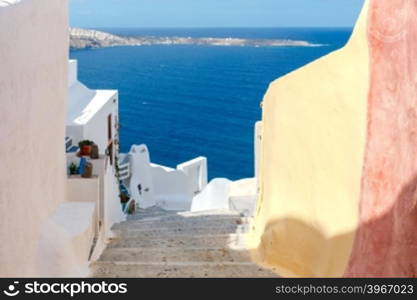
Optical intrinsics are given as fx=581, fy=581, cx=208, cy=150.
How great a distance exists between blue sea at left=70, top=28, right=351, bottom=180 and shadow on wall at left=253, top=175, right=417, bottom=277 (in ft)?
88.6

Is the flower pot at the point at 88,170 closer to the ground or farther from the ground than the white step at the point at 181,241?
farther from the ground

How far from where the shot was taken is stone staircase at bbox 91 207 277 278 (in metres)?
6.12

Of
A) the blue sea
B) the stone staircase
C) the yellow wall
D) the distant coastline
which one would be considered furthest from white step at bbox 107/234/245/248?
the distant coastline

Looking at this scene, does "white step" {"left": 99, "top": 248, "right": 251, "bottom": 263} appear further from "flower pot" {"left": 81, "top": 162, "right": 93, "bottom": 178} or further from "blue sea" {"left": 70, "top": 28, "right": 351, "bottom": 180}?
"blue sea" {"left": 70, "top": 28, "right": 351, "bottom": 180}

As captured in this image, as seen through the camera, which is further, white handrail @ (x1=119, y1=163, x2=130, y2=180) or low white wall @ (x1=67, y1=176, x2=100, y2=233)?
white handrail @ (x1=119, y1=163, x2=130, y2=180)

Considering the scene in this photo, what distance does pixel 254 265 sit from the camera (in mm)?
6699

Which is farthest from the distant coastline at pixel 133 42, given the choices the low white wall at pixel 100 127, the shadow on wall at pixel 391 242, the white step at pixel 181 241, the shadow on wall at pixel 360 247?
the shadow on wall at pixel 391 242

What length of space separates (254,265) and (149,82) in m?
68.8

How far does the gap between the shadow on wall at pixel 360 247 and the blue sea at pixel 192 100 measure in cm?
2701

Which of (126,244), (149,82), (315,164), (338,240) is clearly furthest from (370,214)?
(149,82)

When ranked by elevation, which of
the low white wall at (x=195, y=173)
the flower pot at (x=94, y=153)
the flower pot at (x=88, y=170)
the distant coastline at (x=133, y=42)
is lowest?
the low white wall at (x=195, y=173)

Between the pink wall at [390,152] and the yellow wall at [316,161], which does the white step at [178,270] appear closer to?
the yellow wall at [316,161]

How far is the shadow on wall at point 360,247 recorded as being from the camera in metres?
4.47

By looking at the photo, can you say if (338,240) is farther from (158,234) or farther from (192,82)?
(192,82)
